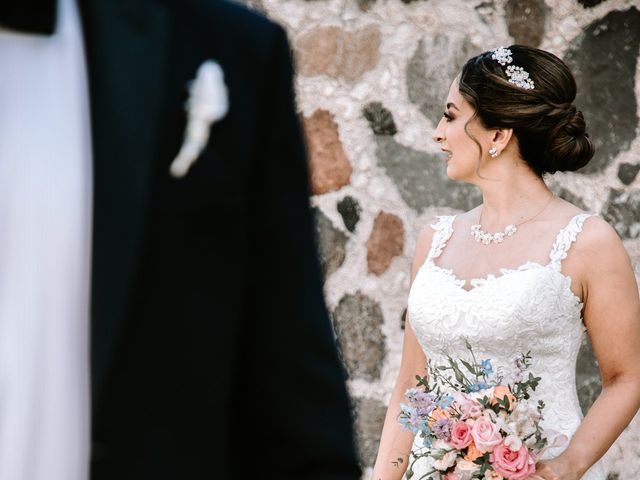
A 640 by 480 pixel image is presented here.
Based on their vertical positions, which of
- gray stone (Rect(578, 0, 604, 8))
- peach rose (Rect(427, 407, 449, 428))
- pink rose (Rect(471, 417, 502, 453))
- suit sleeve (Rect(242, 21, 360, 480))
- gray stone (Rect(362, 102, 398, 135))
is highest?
suit sleeve (Rect(242, 21, 360, 480))

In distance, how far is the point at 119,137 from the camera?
89 cm

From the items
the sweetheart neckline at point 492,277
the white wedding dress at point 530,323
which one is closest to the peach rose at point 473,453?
the white wedding dress at point 530,323

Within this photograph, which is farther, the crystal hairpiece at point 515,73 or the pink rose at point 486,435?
the crystal hairpiece at point 515,73

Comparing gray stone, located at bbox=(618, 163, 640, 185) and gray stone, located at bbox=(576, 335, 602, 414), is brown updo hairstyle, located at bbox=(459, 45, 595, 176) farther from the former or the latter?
gray stone, located at bbox=(576, 335, 602, 414)

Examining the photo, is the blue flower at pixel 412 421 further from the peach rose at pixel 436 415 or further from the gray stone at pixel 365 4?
the gray stone at pixel 365 4

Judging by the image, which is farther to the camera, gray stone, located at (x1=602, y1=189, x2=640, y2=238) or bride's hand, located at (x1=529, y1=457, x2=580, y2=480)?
gray stone, located at (x1=602, y1=189, x2=640, y2=238)

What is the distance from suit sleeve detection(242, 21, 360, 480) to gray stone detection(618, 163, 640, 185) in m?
2.69

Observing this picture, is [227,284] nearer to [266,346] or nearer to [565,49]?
[266,346]

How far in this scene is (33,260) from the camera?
0.88 metres

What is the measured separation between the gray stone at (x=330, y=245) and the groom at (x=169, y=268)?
264 cm

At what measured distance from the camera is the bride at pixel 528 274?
2660 millimetres

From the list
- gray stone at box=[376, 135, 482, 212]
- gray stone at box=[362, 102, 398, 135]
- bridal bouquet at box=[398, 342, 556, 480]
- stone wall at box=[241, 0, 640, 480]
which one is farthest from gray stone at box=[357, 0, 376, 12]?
bridal bouquet at box=[398, 342, 556, 480]

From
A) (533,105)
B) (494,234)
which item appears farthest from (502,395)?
(533,105)

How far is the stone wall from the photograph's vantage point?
361 centimetres
